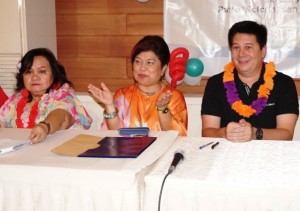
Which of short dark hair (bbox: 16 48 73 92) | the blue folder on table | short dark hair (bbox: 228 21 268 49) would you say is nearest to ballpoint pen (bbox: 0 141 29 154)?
Result: the blue folder on table

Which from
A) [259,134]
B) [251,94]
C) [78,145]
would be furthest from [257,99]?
[78,145]

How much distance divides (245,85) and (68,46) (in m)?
1.47

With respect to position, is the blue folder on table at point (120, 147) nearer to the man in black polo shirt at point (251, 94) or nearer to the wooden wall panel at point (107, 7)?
the man in black polo shirt at point (251, 94)

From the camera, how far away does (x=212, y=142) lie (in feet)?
4.76

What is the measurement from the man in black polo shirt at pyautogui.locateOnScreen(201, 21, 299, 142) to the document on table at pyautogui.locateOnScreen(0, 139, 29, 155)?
90 cm

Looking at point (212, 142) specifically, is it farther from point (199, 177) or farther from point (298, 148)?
point (199, 177)

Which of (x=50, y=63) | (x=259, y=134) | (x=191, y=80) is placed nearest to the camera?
(x=259, y=134)

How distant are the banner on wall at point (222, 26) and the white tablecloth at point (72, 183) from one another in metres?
1.74

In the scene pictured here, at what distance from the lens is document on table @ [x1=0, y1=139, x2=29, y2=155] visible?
1324mm

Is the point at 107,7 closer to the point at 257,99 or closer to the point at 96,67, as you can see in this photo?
the point at 96,67

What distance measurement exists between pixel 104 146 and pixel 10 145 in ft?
1.02

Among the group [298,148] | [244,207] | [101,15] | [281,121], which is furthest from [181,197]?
Answer: [101,15]

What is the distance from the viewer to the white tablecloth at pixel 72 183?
1071 mm

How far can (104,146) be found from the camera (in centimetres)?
137
